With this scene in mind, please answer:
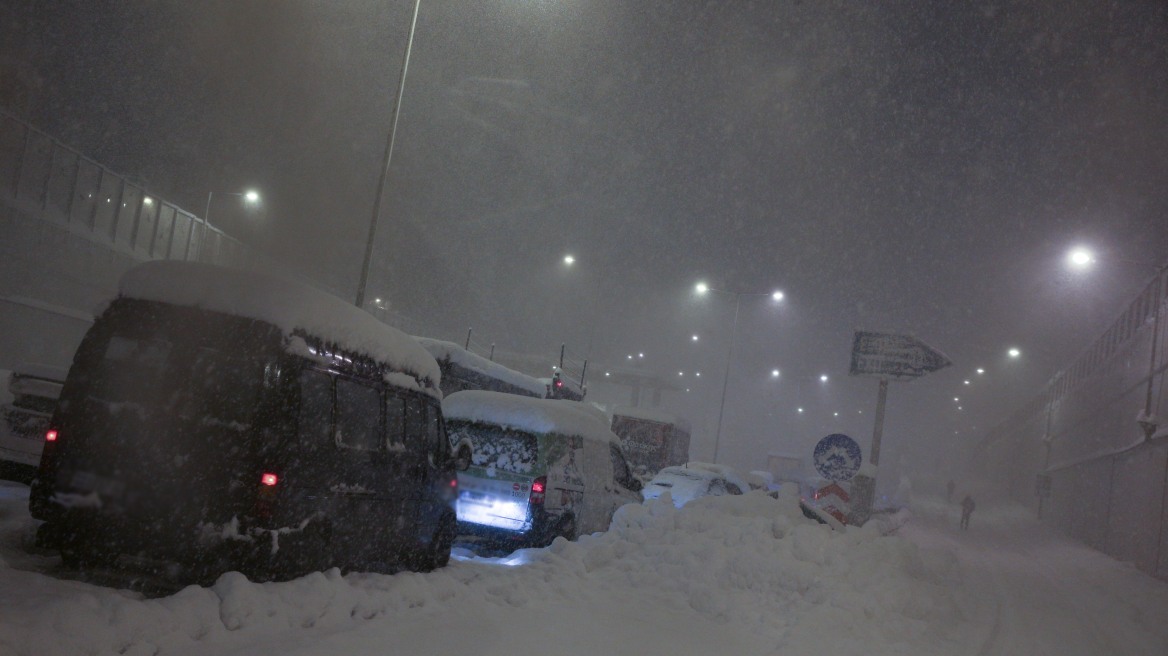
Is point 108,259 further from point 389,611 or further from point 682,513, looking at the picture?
point 389,611

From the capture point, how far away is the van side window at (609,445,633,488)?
12.2 metres

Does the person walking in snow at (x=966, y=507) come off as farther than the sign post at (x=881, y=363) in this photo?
Yes

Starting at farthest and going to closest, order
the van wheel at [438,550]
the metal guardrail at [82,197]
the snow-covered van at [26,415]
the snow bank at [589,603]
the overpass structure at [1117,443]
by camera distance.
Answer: the metal guardrail at [82,197], the overpass structure at [1117,443], the snow-covered van at [26,415], the van wheel at [438,550], the snow bank at [589,603]

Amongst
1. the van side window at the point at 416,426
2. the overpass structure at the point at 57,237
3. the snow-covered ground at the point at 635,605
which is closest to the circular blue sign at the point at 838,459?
the snow-covered ground at the point at 635,605

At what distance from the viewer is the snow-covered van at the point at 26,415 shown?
312 inches

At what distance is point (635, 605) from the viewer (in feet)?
24.1

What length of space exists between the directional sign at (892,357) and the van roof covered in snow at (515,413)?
14.9m

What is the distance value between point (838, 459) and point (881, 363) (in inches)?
410

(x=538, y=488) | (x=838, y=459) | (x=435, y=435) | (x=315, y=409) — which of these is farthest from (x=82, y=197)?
(x=315, y=409)

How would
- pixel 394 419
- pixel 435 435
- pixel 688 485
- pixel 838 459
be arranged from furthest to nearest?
1. pixel 688 485
2. pixel 838 459
3. pixel 435 435
4. pixel 394 419

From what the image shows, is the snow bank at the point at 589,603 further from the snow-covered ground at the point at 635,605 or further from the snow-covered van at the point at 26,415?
the snow-covered van at the point at 26,415

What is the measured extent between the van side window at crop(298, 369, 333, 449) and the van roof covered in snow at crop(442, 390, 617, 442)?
4236 millimetres

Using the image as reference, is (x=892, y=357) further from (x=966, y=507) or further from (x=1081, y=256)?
(x=966, y=507)

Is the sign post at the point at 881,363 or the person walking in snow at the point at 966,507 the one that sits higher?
the sign post at the point at 881,363
